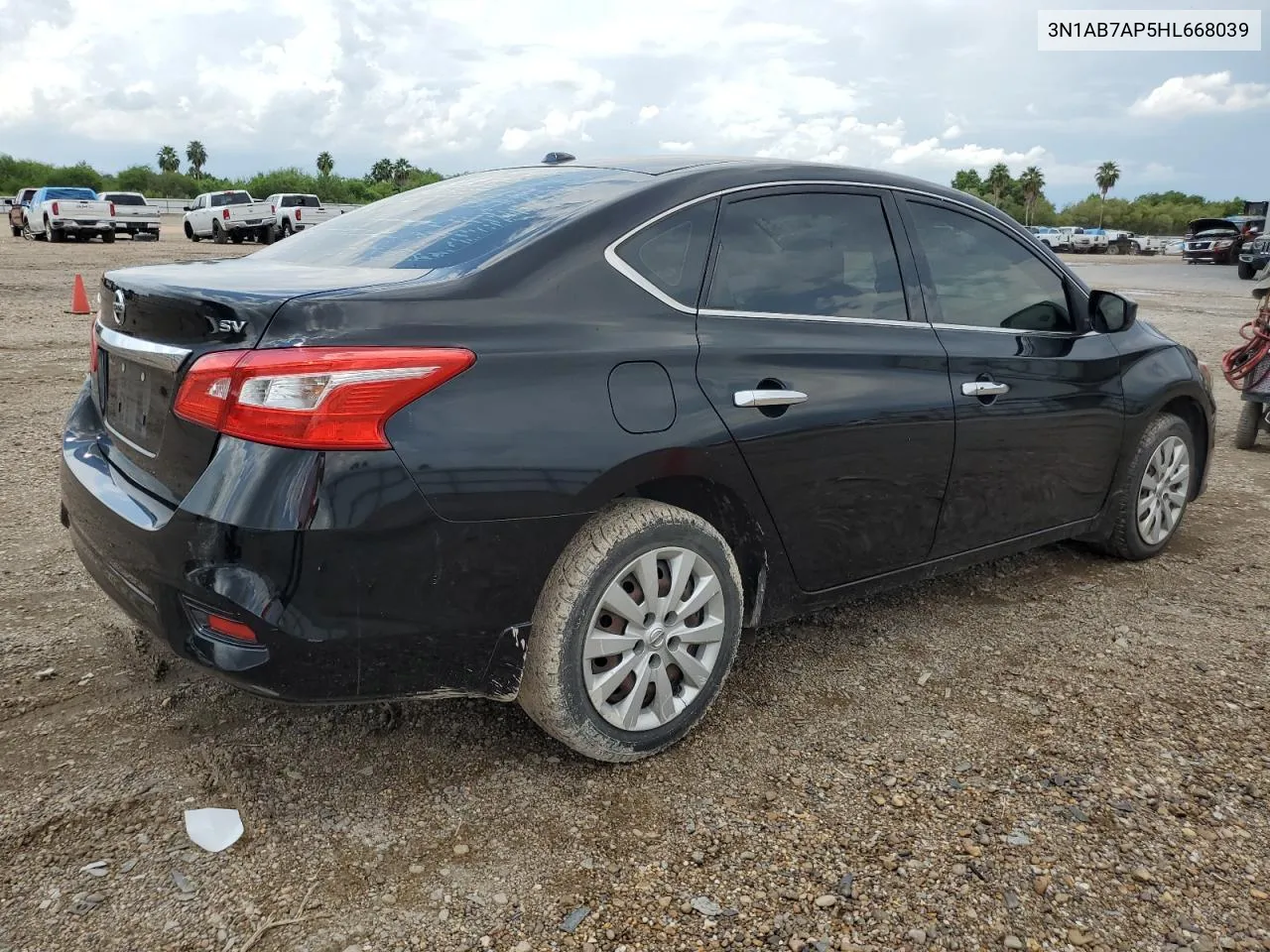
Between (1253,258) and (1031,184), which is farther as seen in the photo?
(1031,184)

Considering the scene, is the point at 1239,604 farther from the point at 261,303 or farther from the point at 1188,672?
the point at 261,303

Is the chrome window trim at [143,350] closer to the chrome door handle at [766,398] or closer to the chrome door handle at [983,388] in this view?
the chrome door handle at [766,398]

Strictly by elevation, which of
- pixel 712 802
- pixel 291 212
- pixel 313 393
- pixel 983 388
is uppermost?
pixel 291 212

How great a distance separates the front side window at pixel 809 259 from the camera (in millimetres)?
3027

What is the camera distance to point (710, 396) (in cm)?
280

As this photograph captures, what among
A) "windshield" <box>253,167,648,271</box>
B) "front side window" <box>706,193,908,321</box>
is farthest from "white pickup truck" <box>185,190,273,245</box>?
"front side window" <box>706,193,908,321</box>

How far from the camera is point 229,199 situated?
111 feet

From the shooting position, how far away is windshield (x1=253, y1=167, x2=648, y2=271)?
9.18 feet

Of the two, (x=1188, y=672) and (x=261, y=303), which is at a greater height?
(x=261, y=303)

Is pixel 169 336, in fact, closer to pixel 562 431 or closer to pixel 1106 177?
pixel 562 431

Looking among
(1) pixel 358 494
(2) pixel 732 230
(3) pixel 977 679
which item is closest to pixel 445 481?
(1) pixel 358 494

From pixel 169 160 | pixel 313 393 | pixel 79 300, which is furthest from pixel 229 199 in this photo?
pixel 169 160

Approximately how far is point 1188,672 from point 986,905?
171cm

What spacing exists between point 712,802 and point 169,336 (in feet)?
5.95
